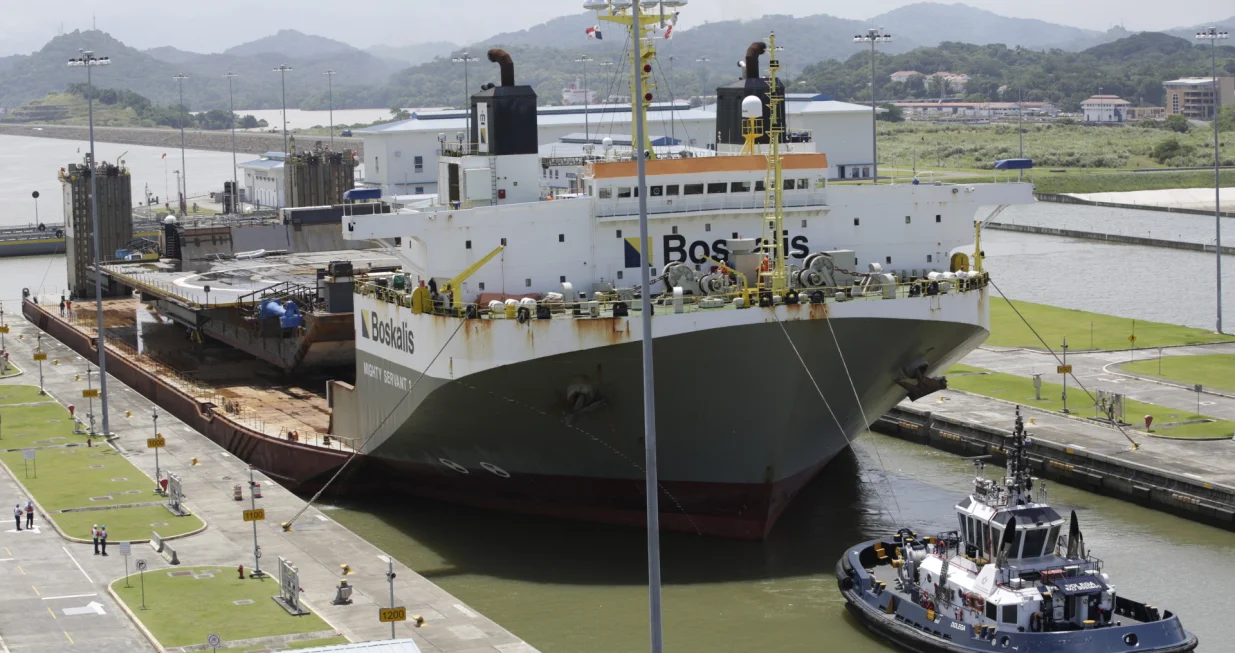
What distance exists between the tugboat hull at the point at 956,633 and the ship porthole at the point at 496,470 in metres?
8.04

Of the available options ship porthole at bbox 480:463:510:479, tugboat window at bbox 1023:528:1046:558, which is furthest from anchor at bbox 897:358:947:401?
ship porthole at bbox 480:463:510:479

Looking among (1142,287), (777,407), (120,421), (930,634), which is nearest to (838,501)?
(777,407)

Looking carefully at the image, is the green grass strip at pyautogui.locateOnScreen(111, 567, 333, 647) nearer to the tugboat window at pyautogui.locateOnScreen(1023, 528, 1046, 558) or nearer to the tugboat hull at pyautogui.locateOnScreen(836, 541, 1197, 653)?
the tugboat hull at pyautogui.locateOnScreen(836, 541, 1197, 653)

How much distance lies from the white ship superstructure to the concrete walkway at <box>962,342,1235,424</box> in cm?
900

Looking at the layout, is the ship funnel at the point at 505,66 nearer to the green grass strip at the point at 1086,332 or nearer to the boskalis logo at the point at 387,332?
the boskalis logo at the point at 387,332

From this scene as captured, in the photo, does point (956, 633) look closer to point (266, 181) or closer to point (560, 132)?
point (560, 132)

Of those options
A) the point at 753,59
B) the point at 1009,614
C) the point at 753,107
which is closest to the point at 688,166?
the point at 753,107

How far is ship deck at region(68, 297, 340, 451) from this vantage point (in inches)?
1722

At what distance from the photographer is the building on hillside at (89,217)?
232 feet

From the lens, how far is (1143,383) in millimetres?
45531

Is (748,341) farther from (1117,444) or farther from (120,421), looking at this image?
(120,421)

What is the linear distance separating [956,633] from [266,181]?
9531cm

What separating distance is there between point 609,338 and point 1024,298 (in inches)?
1651

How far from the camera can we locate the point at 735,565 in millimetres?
31828
